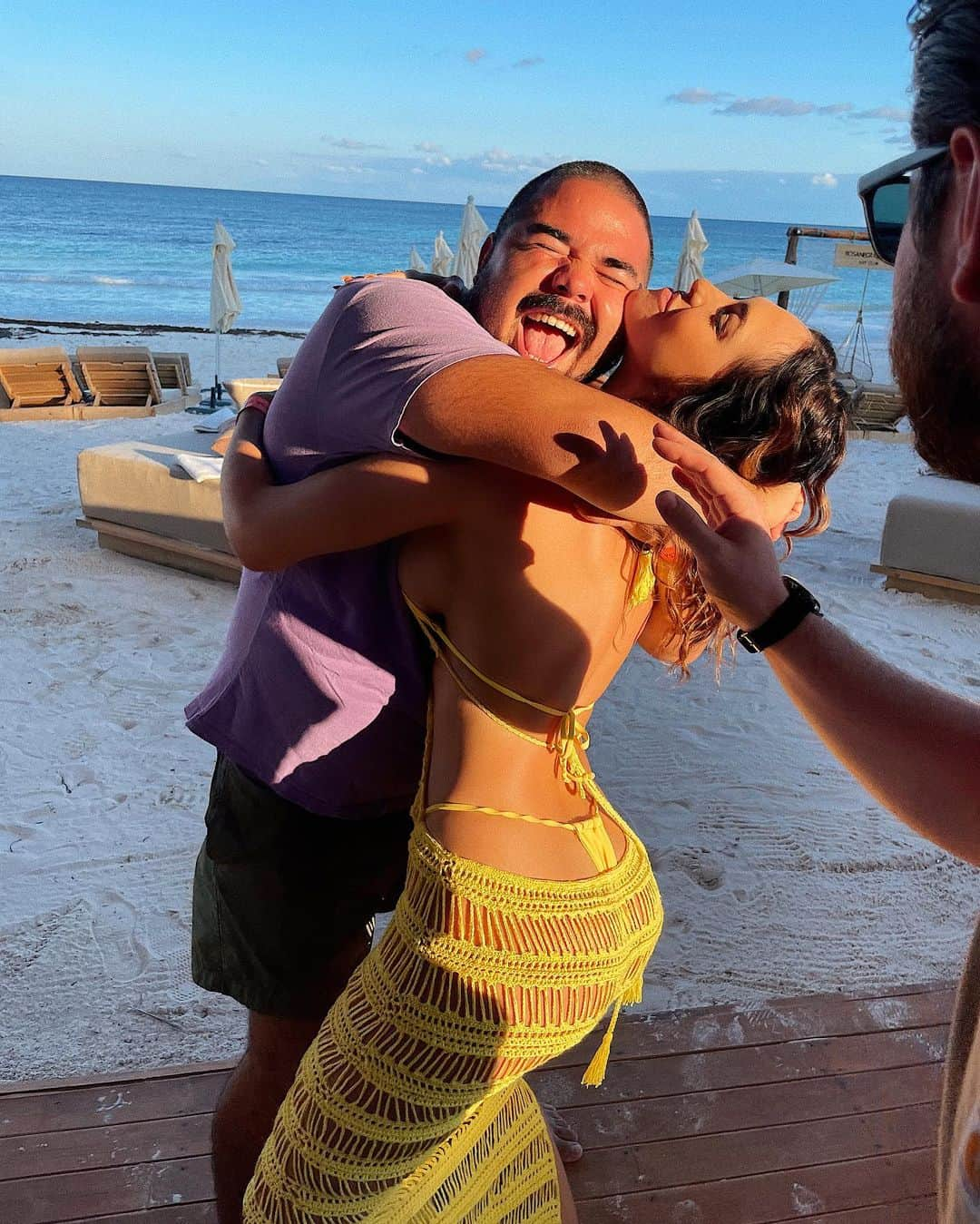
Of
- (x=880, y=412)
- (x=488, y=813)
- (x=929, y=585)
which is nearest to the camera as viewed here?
(x=488, y=813)

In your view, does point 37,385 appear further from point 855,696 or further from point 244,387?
point 855,696

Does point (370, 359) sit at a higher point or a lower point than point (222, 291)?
higher

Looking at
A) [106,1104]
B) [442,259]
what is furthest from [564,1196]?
[442,259]

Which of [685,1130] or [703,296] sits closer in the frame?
[703,296]

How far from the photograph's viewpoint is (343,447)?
1494 millimetres

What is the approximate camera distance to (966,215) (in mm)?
985

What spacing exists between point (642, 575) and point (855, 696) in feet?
1.27

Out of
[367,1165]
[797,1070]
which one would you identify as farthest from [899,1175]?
[367,1165]

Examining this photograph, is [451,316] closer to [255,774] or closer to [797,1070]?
[255,774]

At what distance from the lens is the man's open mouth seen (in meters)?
1.87

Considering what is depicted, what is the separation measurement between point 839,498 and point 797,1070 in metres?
8.65

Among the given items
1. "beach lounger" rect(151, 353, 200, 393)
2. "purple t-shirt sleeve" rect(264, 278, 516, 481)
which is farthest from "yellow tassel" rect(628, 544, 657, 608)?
"beach lounger" rect(151, 353, 200, 393)

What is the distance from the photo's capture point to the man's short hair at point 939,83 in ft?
3.22

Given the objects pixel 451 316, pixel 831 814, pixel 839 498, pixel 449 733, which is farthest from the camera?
pixel 839 498
